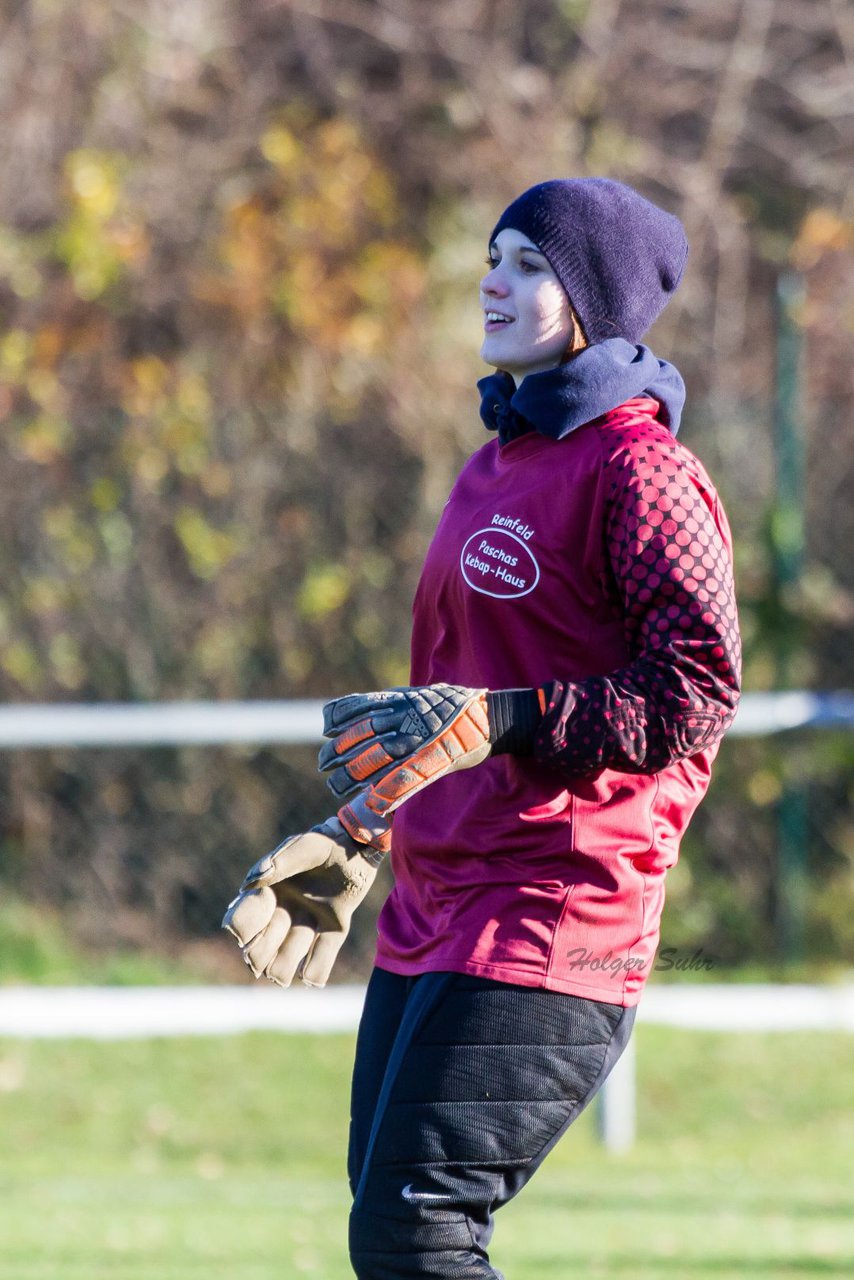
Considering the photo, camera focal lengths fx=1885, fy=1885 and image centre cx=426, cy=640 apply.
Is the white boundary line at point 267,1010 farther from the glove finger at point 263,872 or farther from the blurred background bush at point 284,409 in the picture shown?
the glove finger at point 263,872

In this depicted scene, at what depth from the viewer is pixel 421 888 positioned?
2.99 m

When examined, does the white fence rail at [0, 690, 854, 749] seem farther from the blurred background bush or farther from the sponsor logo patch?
the sponsor logo patch

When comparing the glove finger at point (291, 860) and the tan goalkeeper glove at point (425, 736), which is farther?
the glove finger at point (291, 860)

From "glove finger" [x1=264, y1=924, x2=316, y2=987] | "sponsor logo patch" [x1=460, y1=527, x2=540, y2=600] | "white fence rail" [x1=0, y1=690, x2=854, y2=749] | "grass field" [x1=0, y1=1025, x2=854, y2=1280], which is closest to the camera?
"sponsor logo patch" [x1=460, y1=527, x2=540, y2=600]

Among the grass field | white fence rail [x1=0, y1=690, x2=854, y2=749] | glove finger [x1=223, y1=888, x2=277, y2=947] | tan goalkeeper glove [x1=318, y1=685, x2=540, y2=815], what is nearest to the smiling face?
tan goalkeeper glove [x1=318, y1=685, x2=540, y2=815]

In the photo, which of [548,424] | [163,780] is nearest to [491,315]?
[548,424]

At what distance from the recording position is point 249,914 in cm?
298

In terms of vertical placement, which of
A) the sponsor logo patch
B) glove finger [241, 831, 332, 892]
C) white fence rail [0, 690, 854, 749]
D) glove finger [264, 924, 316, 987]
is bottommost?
white fence rail [0, 690, 854, 749]

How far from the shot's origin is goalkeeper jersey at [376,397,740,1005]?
271 cm

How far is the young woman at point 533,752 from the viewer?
8.92ft

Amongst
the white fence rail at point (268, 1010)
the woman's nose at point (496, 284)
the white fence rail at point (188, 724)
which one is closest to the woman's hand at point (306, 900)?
the woman's nose at point (496, 284)

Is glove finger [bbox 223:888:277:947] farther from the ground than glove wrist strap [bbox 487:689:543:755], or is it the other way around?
glove wrist strap [bbox 487:689:543:755]

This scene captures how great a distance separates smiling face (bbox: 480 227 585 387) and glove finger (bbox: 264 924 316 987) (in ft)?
3.24

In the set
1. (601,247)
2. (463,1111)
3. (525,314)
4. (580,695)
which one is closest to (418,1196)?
(463,1111)
